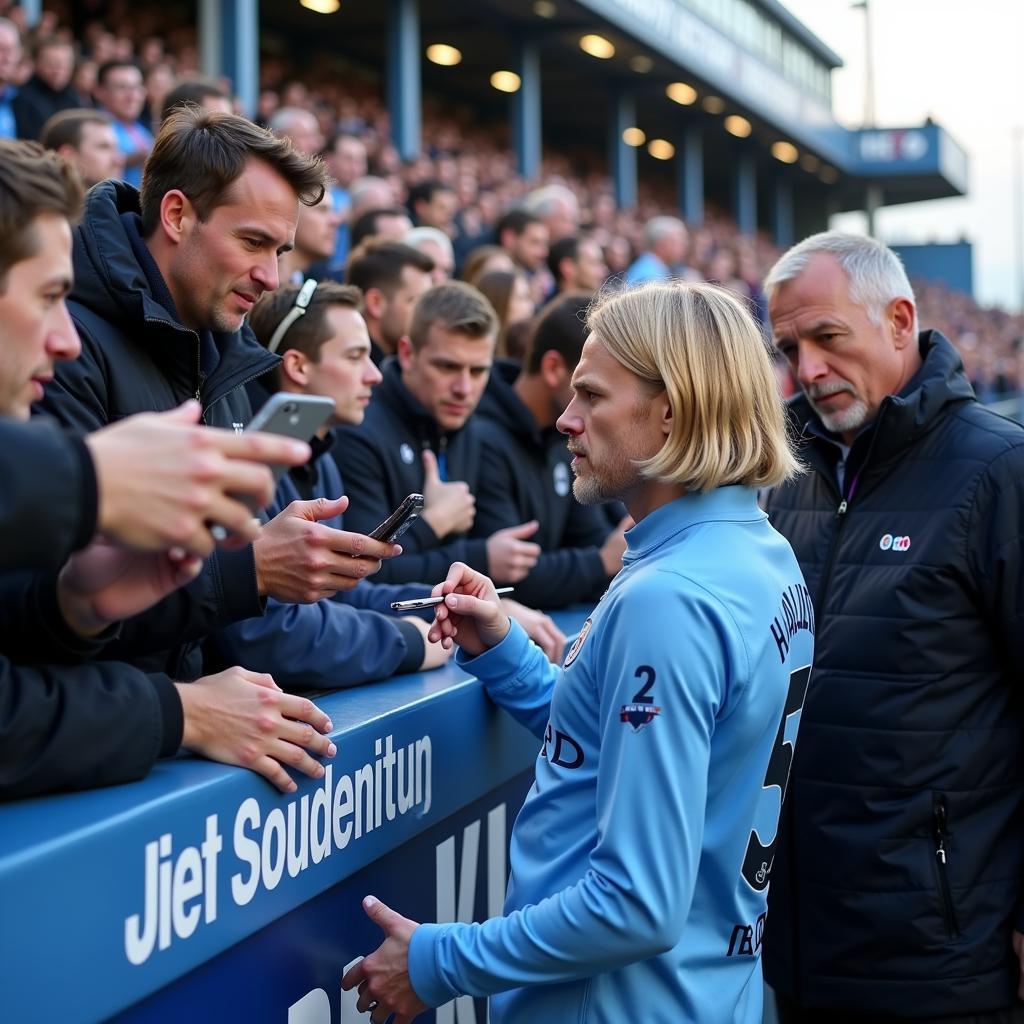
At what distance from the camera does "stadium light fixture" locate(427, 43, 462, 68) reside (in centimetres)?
2103

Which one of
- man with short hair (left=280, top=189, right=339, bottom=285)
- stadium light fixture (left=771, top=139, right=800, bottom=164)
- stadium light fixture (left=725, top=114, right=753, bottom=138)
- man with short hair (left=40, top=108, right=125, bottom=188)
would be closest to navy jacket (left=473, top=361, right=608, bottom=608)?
man with short hair (left=280, top=189, right=339, bottom=285)

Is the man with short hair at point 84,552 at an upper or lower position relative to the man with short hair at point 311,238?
lower

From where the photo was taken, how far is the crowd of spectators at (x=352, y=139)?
677cm

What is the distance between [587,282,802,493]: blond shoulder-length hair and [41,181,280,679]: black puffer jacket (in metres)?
0.67

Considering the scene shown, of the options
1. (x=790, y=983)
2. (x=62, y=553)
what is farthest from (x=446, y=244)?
(x=62, y=553)

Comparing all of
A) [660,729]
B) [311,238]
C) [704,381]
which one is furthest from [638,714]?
[311,238]

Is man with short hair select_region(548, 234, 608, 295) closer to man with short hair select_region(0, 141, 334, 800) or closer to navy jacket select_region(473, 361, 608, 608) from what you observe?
navy jacket select_region(473, 361, 608, 608)

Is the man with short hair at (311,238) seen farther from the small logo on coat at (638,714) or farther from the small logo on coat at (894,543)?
the small logo on coat at (638,714)

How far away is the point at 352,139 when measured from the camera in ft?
27.7

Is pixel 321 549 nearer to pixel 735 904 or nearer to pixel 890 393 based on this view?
pixel 735 904

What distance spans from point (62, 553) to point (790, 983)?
77.0 inches

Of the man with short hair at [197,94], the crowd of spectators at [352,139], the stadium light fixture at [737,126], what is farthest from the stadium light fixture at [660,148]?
the man with short hair at [197,94]

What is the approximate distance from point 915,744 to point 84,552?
65.3 inches

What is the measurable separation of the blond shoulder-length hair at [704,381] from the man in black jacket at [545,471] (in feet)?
6.22
